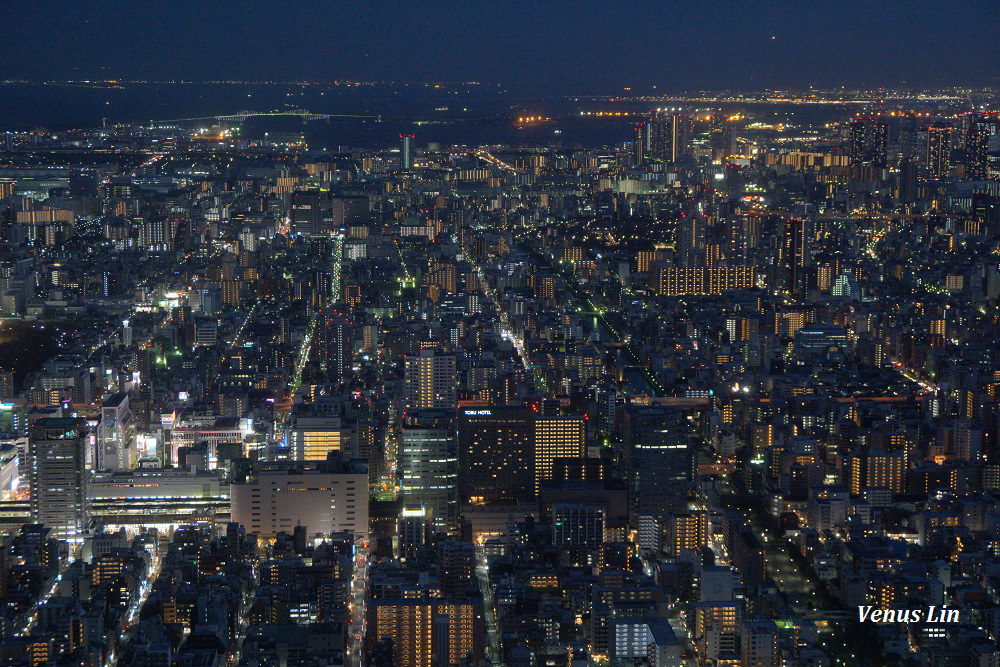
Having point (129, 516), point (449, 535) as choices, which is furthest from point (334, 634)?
point (129, 516)

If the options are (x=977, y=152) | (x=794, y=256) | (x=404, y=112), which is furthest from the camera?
(x=404, y=112)

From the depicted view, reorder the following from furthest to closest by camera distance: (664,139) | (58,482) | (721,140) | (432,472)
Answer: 1. (664,139)
2. (721,140)
3. (432,472)
4. (58,482)

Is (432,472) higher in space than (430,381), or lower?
lower

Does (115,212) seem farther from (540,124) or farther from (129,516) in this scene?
(129,516)

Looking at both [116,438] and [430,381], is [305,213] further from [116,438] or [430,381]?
[116,438]

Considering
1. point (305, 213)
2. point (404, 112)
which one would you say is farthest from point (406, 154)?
point (305, 213)

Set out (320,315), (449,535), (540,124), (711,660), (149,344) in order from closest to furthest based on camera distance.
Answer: (711,660) < (449,535) < (149,344) < (320,315) < (540,124)
